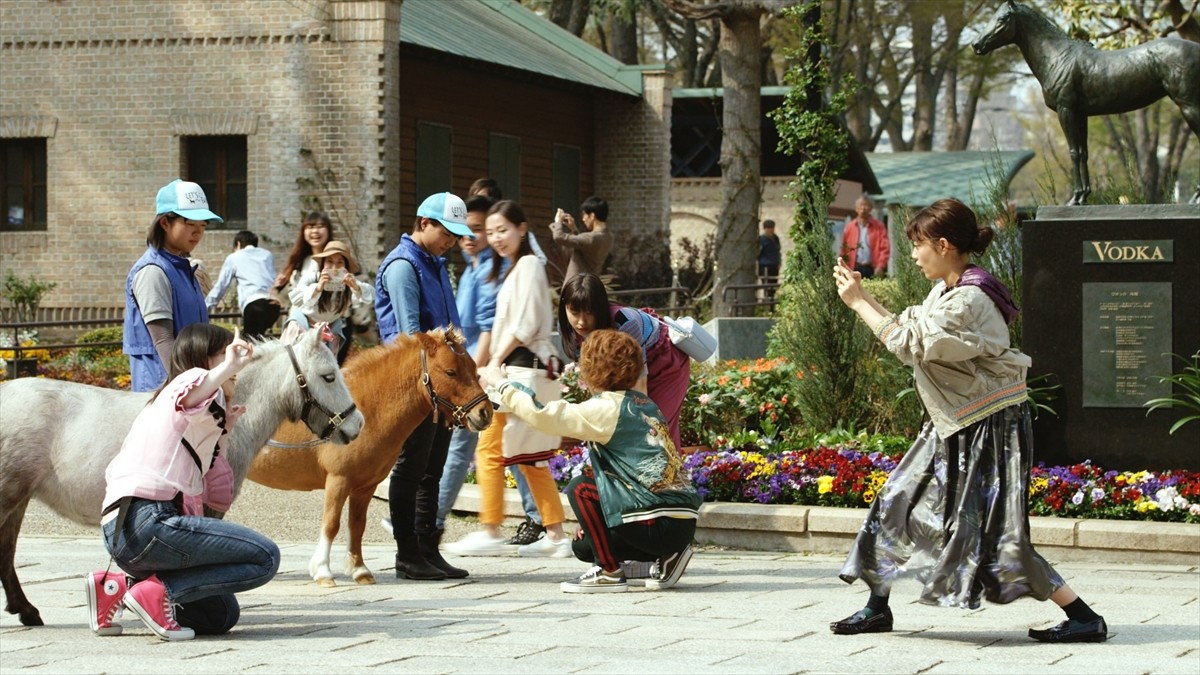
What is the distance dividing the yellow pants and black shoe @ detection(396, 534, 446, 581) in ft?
2.86

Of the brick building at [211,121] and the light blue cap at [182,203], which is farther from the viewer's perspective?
the brick building at [211,121]

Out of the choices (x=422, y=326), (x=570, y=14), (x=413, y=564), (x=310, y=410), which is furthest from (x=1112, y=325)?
(x=570, y=14)

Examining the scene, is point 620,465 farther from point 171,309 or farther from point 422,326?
point 171,309

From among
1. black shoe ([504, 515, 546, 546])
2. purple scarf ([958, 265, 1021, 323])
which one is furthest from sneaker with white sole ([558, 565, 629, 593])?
purple scarf ([958, 265, 1021, 323])

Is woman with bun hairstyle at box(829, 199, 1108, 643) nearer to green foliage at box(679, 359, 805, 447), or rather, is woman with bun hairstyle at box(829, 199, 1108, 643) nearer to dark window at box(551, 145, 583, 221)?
green foliage at box(679, 359, 805, 447)

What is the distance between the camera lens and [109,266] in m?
25.6

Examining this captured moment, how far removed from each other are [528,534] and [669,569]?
6.04ft

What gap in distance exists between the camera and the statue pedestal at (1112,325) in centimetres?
1061

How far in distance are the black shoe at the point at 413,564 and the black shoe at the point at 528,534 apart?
1.29 meters

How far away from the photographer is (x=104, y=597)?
6.90 metres

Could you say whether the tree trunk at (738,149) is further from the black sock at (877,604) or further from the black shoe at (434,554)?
the black sock at (877,604)

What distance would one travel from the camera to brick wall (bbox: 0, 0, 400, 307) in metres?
24.7

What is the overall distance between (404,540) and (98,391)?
2.00 m

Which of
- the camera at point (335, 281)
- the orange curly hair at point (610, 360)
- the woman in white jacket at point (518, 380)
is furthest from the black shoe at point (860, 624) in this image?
the camera at point (335, 281)
